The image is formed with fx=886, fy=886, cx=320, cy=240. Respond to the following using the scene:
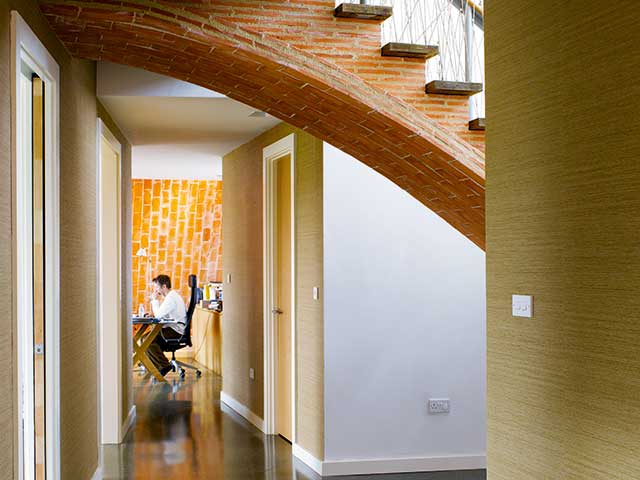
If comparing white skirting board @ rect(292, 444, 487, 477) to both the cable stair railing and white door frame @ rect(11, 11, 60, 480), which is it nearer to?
white door frame @ rect(11, 11, 60, 480)

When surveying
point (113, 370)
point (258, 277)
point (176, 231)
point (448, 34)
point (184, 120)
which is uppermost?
point (448, 34)

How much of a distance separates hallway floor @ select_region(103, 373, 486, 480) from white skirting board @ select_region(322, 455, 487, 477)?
0.08 m

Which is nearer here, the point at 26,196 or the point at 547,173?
the point at 547,173

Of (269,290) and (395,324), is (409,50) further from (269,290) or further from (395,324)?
(269,290)

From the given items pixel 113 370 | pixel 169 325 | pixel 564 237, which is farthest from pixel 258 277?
pixel 564 237

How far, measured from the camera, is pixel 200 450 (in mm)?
6789

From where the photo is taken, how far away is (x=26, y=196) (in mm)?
4156

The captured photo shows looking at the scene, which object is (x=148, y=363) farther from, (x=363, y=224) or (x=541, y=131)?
(x=541, y=131)

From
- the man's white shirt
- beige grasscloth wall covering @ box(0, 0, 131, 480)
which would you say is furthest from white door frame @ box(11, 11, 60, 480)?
the man's white shirt

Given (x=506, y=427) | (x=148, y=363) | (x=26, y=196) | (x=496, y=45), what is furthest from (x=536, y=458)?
(x=148, y=363)

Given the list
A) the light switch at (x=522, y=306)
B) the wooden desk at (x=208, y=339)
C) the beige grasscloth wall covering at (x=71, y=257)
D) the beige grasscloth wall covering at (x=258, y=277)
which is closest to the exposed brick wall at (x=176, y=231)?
the wooden desk at (x=208, y=339)

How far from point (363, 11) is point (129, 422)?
493 centimetres

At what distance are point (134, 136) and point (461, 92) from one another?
13.5 ft

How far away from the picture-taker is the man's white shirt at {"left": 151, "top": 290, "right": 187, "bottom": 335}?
36.5ft
